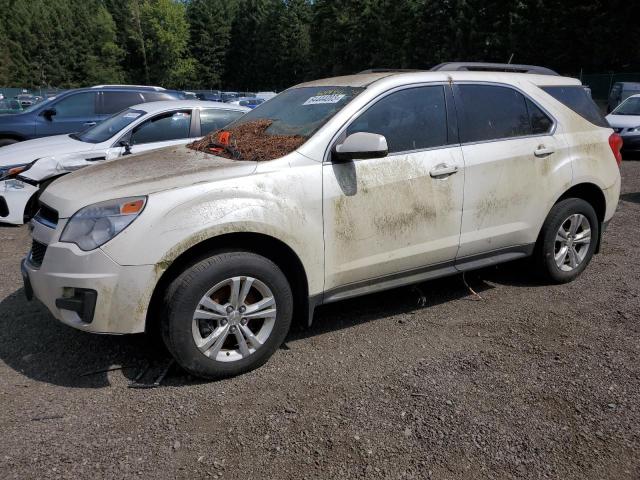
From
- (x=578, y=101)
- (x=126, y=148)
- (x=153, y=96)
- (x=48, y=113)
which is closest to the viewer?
(x=578, y=101)

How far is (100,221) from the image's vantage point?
2.96m

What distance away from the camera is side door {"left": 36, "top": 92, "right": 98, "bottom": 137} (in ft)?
30.2

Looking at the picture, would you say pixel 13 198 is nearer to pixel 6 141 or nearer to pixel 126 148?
pixel 126 148

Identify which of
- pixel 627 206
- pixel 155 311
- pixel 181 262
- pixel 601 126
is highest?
pixel 601 126

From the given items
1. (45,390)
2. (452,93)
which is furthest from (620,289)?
(45,390)

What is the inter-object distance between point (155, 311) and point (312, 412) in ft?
3.53

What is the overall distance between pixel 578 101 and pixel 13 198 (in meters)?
6.25

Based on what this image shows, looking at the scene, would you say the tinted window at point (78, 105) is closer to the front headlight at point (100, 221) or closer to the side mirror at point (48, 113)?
the side mirror at point (48, 113)

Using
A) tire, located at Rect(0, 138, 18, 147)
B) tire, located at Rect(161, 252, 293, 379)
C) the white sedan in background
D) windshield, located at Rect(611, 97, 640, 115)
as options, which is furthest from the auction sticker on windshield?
windshield, located at Rect(611, 97, 640, 115)

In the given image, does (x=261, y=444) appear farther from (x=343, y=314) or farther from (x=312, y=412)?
(x=343, y=314)

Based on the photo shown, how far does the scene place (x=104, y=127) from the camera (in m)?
7.21

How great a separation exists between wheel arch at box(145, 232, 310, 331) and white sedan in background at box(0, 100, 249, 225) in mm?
3263

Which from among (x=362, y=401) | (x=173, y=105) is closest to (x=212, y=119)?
(x=173, y=105)

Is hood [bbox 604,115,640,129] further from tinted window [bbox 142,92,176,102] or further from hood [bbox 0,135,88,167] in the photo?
hood [bbox 0,135,88,167]
